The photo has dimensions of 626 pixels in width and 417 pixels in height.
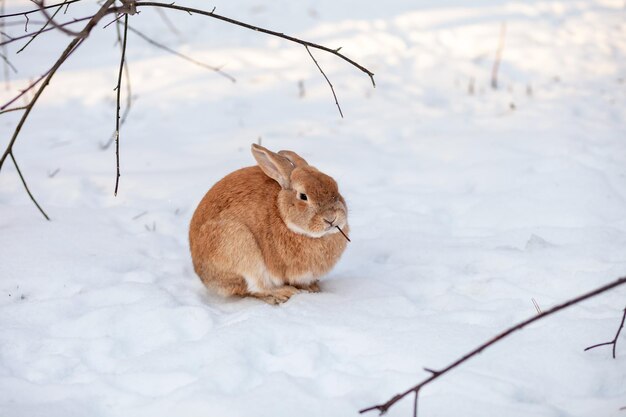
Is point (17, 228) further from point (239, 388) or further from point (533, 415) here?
point (533, 415)

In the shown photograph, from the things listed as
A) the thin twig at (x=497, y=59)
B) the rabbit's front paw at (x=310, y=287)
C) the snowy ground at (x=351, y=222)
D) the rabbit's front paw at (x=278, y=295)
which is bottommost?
the rabbit's front paw at (x=310, y=287)

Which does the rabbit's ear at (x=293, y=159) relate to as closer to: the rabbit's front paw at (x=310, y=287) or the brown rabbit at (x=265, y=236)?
the brown rabbit at (x=265, y=236)

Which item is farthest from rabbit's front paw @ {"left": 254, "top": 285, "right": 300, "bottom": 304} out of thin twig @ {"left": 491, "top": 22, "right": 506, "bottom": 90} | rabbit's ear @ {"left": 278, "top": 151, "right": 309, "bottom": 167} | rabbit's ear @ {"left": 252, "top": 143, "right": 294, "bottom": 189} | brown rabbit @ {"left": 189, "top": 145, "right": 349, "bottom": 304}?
thin twig @ {"left": 491, "top": 22, "right": 506, "bottom": 90}

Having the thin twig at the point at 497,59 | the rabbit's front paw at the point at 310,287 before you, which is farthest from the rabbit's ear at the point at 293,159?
the thin twig at the point at 497,59

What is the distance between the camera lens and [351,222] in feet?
15.2

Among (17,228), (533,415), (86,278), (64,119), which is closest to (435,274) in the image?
(533,415)

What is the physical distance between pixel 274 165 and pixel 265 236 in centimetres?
39

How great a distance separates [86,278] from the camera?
3.75 metres

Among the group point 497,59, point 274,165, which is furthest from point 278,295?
point 497,59

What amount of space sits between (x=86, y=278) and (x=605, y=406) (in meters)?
2.68

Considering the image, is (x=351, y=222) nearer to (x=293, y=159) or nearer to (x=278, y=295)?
(x=293, y=159)

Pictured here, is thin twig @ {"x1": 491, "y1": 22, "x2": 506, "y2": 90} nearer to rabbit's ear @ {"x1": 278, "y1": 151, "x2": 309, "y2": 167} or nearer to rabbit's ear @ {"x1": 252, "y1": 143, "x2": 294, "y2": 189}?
rabbit's ear @ {"x1": 278, "y1": 151, "x2": 309, "y2": 167}

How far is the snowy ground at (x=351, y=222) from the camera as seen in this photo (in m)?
2.81

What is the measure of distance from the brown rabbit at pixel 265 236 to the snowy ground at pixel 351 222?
0.48ft
